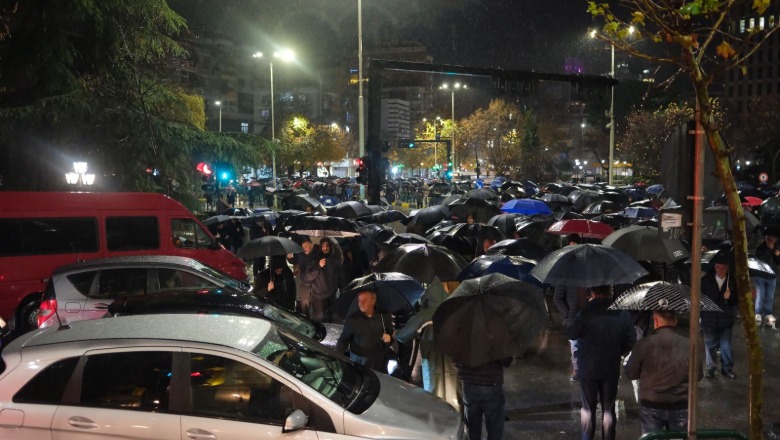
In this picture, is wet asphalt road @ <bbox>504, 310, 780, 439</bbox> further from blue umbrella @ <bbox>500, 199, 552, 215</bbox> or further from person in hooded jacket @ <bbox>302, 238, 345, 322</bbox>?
blue umbrella @ <bbox>500, 199, 552, 215</bbox>

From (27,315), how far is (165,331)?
7634 millimetres

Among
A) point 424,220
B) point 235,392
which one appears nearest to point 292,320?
point 235,392

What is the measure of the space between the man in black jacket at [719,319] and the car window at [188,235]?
30.9 ft

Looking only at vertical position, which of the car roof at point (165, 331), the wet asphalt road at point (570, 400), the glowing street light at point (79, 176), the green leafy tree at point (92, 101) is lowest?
the wet asphalt road at point (570, 400)

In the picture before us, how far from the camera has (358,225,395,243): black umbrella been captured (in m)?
13.5

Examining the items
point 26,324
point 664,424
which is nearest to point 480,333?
point 664,424

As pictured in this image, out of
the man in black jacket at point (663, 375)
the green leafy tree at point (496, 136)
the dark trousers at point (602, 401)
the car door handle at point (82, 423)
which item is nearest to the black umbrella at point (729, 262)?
the dark trousers at point (602, 401)

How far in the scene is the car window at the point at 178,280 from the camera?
9.88 m

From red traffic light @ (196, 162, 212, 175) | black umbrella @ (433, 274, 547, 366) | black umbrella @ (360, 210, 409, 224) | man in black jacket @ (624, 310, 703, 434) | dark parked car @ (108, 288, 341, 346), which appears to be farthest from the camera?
red traffic light @ (196, 162, 212, 175)

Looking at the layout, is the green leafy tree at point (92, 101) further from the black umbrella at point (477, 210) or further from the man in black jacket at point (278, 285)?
the man in black jacket at point (278, 285)

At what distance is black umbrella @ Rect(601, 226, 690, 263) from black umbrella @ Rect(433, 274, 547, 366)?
480cm

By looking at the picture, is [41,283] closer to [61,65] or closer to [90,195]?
[90,195]

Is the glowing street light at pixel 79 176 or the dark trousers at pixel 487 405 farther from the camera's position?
the glowing street light at pixel 79 176

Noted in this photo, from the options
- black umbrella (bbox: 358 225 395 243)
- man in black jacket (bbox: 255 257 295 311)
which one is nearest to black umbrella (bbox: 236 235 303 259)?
man in black jacket (bbox: 255 257 295 311)
